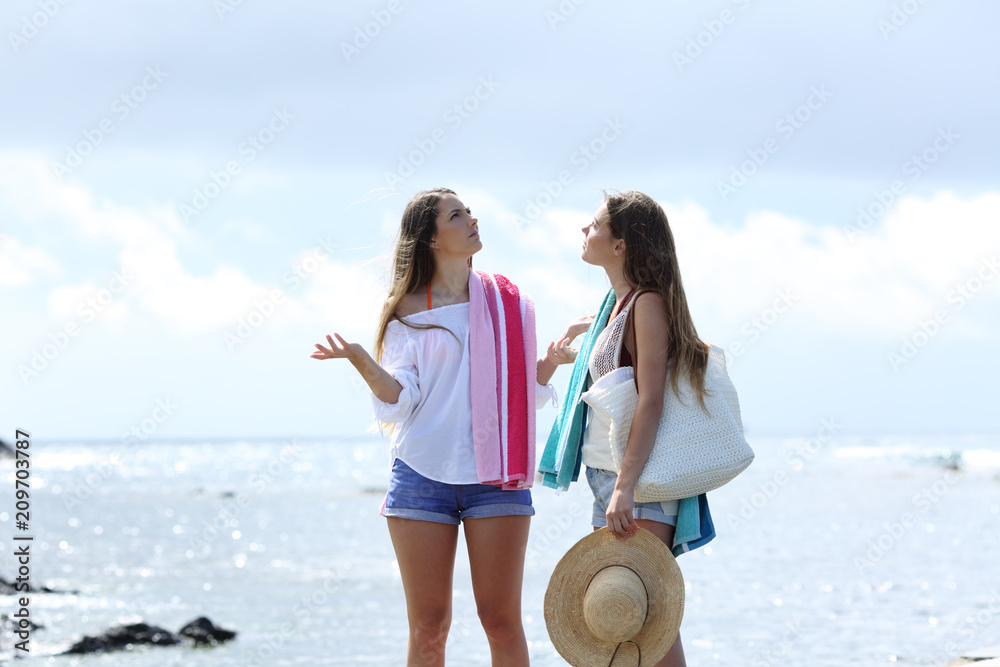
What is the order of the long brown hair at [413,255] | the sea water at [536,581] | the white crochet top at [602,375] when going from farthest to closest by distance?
the sea water at [536,581] < the long brown hair at [413,255] < the white crochet top at [602,375]

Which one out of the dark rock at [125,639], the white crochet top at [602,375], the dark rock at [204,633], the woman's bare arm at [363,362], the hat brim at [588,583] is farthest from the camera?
the dark rock at [204,633]

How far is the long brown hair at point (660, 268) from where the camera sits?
3.71 meters

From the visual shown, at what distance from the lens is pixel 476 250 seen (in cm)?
424

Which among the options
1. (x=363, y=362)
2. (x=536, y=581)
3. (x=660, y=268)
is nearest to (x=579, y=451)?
(x=660, y=268)

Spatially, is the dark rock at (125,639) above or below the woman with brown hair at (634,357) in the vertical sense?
below

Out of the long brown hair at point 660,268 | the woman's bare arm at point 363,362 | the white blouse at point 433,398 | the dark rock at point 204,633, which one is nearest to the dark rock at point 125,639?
the dark rock at point 204,633

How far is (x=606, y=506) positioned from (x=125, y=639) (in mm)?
7855

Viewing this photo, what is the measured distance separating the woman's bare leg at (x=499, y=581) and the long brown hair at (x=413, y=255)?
3.02 ft

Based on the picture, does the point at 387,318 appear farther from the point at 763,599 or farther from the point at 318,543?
the point at 318,543

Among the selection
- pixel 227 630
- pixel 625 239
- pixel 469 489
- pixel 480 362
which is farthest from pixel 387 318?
pixel 227 630

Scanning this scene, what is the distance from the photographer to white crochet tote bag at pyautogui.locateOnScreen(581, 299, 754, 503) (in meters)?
3.60

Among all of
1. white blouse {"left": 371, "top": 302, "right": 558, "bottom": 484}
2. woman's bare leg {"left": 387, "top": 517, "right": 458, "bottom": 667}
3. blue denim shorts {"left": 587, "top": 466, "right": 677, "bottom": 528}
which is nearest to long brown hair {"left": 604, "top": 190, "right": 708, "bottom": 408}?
blue denim shorts {"left": 587, "top": 466, "right": 677, "bottom": 528}

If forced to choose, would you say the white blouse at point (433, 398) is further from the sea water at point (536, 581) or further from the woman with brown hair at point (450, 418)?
the sea water at point (536, 581)

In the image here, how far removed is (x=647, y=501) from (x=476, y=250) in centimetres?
135
